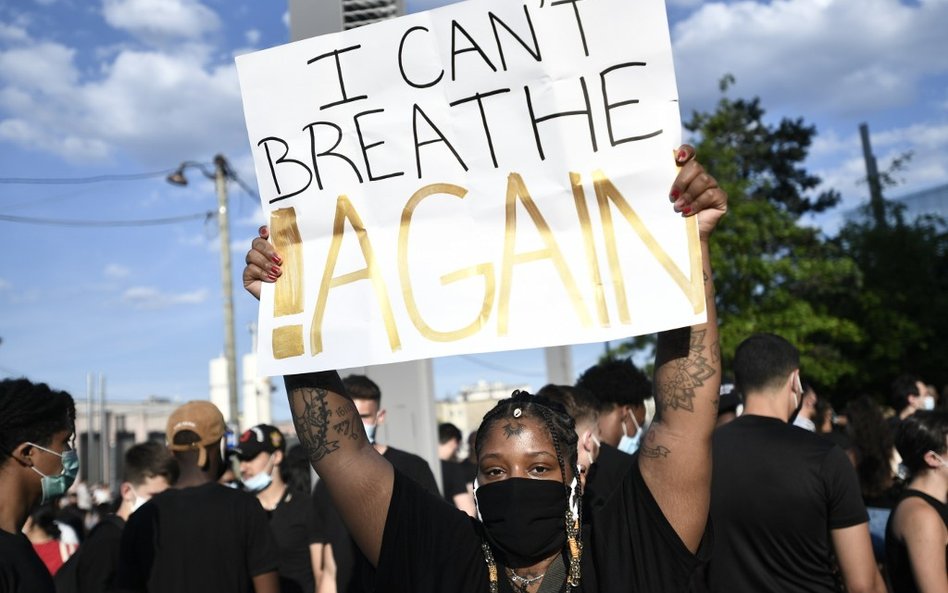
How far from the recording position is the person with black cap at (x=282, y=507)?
244 inches

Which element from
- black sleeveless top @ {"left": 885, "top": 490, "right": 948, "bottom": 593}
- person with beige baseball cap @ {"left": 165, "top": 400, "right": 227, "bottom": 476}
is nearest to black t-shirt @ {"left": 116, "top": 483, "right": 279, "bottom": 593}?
person with beige baseball cap @ {"left": 165, "top": 400, "right": 227, "bottom": 476}

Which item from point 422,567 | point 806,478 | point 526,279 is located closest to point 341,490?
point 422,567

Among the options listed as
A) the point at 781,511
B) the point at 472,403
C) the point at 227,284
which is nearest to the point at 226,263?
the point at 227,284

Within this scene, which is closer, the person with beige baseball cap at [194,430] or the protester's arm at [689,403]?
the protester's arm at [689,403]

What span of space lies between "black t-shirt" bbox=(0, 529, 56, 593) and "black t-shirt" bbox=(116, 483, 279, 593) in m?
1.39

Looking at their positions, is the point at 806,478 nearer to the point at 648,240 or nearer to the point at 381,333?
the point at 648,240

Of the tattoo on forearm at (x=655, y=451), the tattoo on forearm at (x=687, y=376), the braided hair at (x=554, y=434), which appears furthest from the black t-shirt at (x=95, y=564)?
the tattoo on forearm at (x=687, y=376)

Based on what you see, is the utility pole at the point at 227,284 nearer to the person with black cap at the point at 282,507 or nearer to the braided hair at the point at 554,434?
the person with black cap at the point at 282,507

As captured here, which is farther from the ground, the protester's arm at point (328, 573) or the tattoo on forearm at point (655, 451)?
the tattoo on forearm at point (655, 451)

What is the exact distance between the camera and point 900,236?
3155cm

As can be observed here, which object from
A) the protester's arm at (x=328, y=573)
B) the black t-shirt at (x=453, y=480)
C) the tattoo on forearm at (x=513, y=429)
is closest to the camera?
the tattoo on forearm at (x=513, y=429)

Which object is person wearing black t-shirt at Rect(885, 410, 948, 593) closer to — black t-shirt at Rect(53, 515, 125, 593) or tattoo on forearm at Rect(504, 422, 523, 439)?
tattoo on forearm at Rect(504, 422, 523, 439)

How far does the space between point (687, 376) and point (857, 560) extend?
178cm

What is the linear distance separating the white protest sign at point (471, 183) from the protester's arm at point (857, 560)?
75.2 inches
